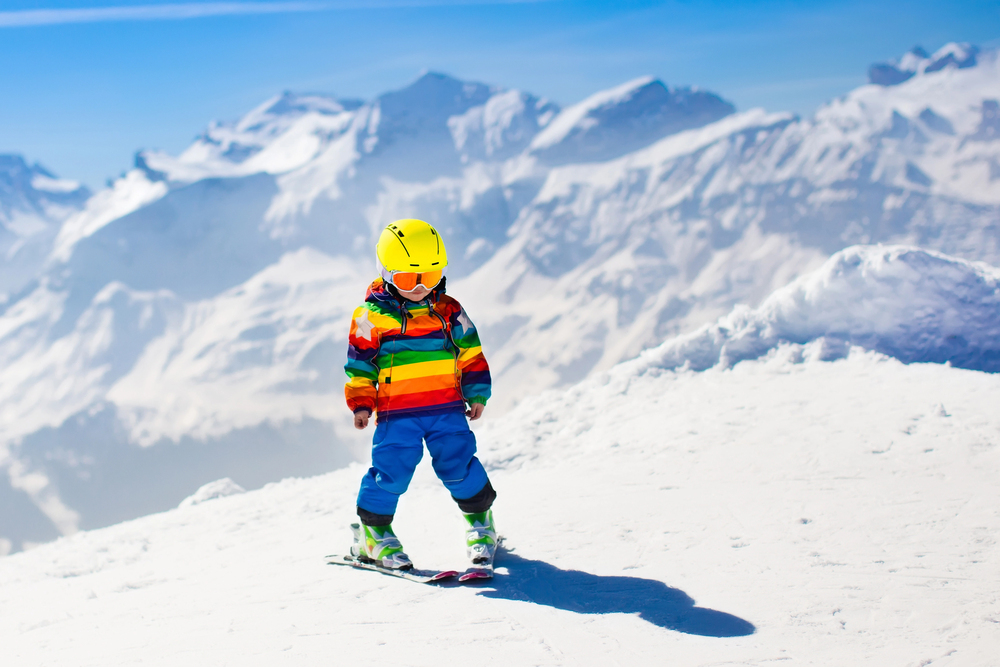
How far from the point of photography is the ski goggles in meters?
3.07

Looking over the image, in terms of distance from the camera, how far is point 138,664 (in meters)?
2.31

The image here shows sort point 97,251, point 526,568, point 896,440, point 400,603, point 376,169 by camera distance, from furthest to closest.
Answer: point 376,169 → point 97,251 → point 896,440 → point 526,568 → point 400,603

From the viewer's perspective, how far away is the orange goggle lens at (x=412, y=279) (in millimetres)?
3074

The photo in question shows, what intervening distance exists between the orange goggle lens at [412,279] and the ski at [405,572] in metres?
1.29

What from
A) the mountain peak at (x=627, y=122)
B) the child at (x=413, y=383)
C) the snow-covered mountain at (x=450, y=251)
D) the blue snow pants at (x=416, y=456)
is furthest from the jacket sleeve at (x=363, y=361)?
the mountain peak at (x=627, y=122)

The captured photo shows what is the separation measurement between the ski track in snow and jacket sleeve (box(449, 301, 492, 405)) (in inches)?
31.9

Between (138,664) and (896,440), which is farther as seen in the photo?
(896,440)

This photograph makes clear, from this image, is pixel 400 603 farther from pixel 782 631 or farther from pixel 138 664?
pixel 782 631

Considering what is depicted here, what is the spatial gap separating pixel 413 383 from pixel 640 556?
1305 mm

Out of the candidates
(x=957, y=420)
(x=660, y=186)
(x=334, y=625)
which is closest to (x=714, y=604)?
(x=334, y=625)

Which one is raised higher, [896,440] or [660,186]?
[660,186]

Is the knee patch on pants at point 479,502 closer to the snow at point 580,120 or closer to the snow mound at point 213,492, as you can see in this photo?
the snow mound at point 213,492

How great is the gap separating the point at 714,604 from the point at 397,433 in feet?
4.98

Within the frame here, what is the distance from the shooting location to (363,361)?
10.1ft
